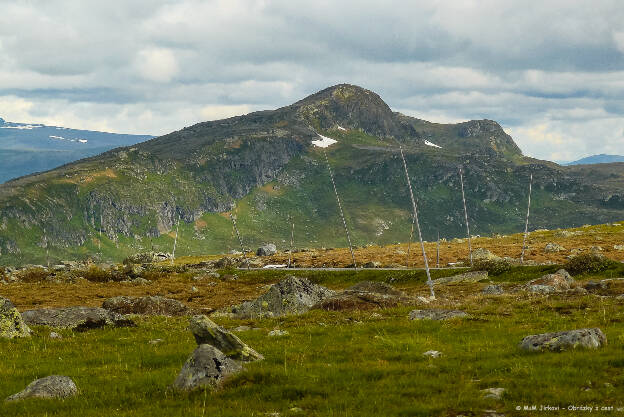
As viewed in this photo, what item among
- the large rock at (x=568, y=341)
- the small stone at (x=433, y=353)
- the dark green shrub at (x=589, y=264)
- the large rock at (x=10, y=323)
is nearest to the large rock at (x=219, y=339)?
the small stone at (x=433, y=353)

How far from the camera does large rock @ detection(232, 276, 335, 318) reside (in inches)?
1526

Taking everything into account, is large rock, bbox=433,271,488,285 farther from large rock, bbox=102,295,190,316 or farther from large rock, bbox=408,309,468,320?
large rock, bbox=408,309,468,320

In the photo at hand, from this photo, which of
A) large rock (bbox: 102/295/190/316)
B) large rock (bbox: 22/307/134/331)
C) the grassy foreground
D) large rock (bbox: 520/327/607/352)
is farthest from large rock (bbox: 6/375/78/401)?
large rock (bbox: 102/295/190/316)

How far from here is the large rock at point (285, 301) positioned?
127 ft

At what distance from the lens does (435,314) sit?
1147 inches

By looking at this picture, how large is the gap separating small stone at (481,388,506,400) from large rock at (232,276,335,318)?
2387 cm

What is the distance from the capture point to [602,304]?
95.6 feet

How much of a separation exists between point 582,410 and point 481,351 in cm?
695

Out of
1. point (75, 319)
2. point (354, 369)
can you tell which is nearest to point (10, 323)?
point (75, 319)

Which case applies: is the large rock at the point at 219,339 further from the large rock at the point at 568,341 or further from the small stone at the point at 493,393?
the large rock at the point at 568,341

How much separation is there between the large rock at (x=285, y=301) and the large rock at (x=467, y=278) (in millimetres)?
21669

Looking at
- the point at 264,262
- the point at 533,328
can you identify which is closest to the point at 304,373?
the point at 533,328

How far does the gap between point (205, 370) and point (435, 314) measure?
15699 millimetres

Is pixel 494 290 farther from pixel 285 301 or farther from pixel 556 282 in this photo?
pixel 285 301
